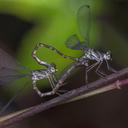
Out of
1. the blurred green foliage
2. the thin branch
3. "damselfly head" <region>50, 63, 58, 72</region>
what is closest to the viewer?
the thin branch

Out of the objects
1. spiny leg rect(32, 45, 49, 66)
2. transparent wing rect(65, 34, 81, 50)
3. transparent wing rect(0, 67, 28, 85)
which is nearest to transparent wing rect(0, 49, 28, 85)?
transparent wing rect(0, 67, 28, 85)

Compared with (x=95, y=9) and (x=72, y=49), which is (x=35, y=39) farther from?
(x=95, y=9)

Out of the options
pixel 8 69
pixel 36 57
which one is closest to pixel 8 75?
pixel 8 69

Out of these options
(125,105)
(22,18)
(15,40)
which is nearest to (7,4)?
(22,18)

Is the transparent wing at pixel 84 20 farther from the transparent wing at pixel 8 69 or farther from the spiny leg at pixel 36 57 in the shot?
the transparent wing at pixel 8 69

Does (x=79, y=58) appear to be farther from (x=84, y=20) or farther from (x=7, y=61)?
(x=7, y=61)

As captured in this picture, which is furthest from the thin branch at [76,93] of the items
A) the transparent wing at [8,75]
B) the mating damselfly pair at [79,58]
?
the transparent wing at [8,75]

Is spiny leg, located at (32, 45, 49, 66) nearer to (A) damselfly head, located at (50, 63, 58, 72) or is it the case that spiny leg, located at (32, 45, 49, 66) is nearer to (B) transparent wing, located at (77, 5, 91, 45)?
(A) damselfly head, located at (50, 63, 58, 72)
